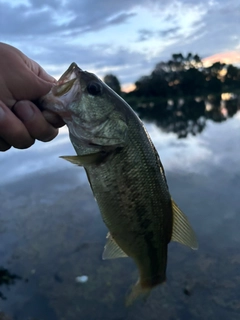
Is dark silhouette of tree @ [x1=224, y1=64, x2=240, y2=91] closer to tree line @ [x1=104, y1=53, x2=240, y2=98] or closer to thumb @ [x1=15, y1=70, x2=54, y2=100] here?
tree line @ [x1=104, y1=53, x2=240, y2=98]

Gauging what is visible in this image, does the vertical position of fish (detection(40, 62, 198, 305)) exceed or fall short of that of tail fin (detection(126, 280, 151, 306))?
it exceeds it

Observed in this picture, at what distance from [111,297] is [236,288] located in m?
1.93

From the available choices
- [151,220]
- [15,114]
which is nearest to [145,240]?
[151,220]

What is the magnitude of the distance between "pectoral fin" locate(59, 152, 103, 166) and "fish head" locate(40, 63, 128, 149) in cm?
10

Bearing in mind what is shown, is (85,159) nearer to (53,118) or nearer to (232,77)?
(53,118)

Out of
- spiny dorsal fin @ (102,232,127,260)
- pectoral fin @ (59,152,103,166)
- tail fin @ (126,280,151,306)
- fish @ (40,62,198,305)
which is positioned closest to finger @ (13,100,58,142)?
fish @ (40,62,198,305)

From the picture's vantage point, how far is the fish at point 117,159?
247cm

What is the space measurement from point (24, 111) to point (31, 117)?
6cm

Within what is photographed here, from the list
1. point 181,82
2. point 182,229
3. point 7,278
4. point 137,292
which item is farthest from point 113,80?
point 182,229

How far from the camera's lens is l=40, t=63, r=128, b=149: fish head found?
2.46 metres

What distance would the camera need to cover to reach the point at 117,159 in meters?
2.48

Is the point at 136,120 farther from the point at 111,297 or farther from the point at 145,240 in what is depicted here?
the point at 111,297

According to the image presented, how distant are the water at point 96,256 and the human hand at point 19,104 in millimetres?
3501

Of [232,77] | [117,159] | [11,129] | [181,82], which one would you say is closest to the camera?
[11,129]
